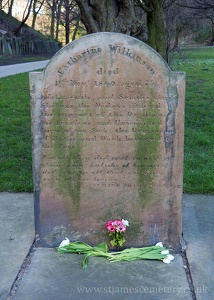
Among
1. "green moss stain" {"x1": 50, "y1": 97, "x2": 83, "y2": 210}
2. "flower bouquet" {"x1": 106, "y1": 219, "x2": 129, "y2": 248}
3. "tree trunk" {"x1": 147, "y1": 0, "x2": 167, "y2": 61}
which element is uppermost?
"tree trunk" {"x1": 147, "y1": 0, "x2": 167, "y2": 61}

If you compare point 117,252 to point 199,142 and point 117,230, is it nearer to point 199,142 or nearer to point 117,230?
point 117,230

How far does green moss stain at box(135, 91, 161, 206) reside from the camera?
3720 millimetres

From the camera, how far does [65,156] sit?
12.5ft

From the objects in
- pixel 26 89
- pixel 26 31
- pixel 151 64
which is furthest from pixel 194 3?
pixel 26 31

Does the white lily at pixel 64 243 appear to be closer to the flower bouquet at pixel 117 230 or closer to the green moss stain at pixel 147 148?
the flower bouquet at pixel 117 230

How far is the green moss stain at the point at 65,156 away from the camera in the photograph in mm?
3754

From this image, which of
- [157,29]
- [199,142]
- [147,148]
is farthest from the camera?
[157,29]

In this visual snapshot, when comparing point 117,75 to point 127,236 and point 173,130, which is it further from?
point 127,236

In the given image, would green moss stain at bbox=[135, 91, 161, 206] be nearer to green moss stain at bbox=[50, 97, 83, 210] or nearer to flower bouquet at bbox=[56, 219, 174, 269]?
flower bouquet at bbox=[56, 219, 174, 269]

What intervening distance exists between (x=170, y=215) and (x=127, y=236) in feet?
1.38

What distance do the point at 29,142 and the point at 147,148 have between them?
447cm

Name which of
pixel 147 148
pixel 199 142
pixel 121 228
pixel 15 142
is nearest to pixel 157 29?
pixel 199 142

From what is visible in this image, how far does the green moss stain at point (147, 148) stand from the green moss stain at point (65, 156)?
19.7 inches

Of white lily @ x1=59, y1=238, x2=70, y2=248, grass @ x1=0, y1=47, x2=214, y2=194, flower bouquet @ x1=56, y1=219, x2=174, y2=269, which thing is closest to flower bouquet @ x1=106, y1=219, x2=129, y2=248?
flower bouquet @ x1=56, y1=219, x2=174, y2=269
